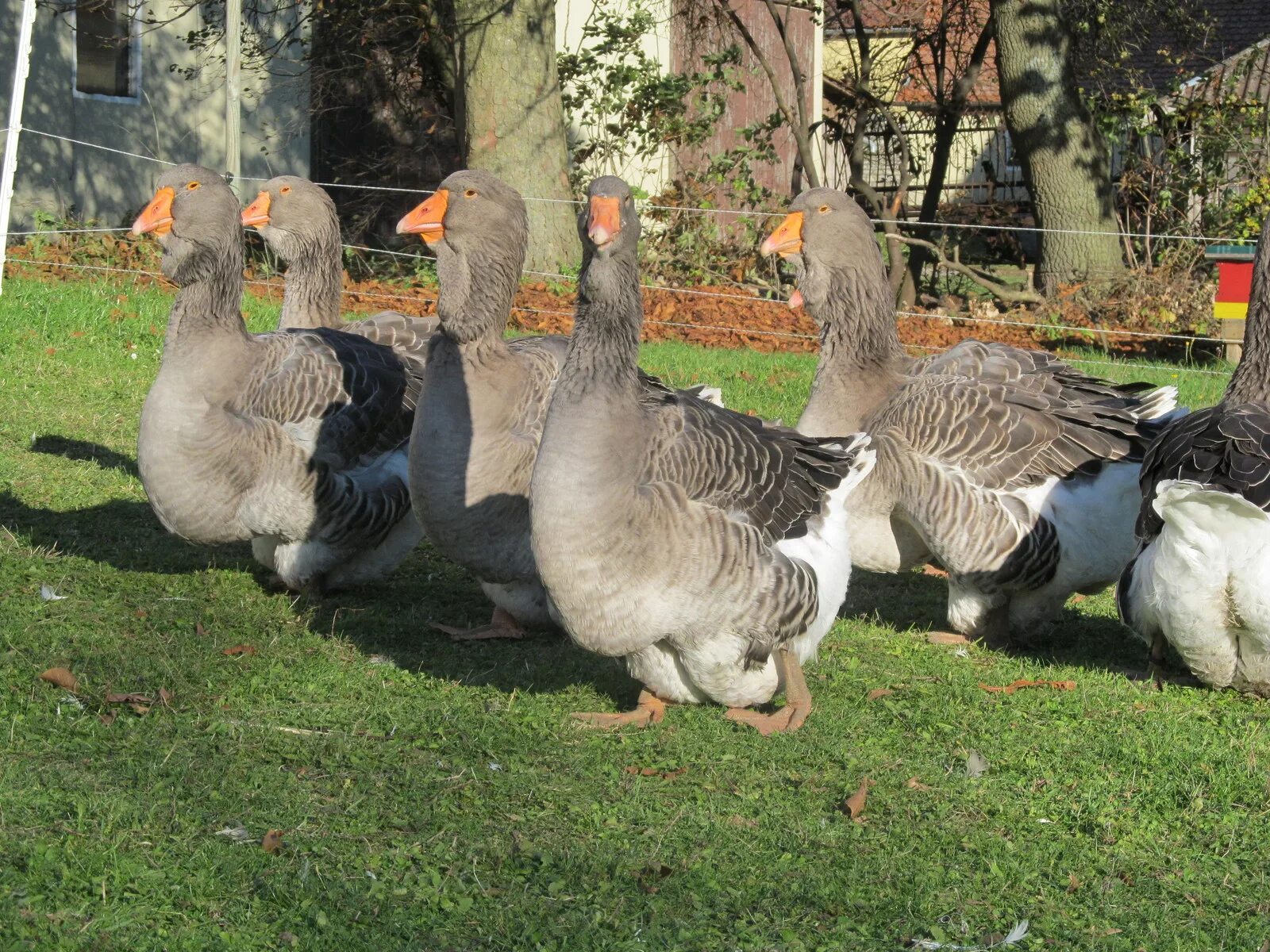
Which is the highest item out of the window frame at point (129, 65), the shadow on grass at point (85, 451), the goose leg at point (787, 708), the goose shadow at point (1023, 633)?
the window frame at point (129, 65)

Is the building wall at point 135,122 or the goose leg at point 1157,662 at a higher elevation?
the building wall at point 135,122

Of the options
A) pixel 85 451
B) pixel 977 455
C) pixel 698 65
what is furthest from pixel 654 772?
pixel 698 65

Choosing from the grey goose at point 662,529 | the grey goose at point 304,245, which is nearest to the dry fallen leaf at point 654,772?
A: the grey goose at point 662,529

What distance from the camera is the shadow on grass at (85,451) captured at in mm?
8945

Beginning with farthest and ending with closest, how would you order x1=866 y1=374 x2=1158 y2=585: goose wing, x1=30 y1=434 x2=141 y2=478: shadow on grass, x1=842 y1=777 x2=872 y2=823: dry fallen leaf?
x1=30 y1=434 x2=141 y2=478: shadow on grass
x1=866 y1=374 x2=1158 y2=585: goose wing
x1=842 y1=777 x2=872 y2=823: dry fallen leaf

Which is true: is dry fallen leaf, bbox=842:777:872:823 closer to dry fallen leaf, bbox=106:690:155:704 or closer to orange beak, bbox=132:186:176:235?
dry fallen leaf, bbox=106:690:155:704

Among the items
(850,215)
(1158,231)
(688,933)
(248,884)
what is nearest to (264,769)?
(248,884)

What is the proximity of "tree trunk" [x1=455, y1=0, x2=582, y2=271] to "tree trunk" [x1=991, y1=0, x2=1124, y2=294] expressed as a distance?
523cm

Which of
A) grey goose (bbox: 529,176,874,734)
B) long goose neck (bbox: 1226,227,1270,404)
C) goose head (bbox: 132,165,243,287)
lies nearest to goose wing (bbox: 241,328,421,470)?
goose head (bbox: 132,165,243,287)

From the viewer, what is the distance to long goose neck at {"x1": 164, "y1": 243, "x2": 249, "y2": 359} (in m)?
6.55

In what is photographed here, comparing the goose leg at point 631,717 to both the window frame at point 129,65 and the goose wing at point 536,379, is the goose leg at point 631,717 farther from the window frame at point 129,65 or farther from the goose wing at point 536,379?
the window frame at point 129,65

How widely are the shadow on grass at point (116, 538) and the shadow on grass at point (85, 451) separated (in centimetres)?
87

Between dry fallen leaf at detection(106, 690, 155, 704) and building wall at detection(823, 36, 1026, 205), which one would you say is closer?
dry fallen leaf at detection(106, 690, 155, 704)

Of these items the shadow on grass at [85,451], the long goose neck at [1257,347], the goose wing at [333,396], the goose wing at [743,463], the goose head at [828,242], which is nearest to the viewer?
the goose wing at [743,463]
